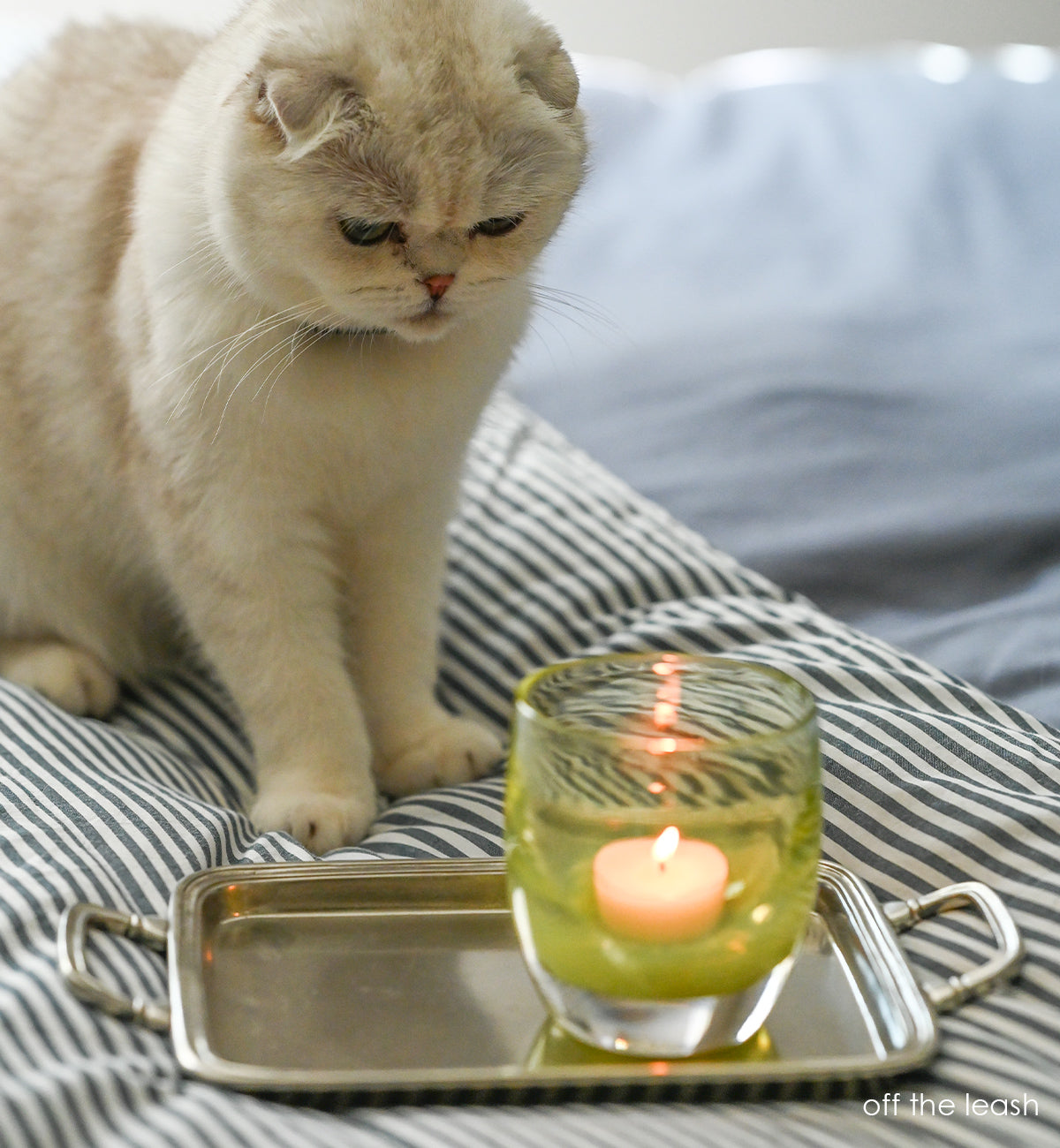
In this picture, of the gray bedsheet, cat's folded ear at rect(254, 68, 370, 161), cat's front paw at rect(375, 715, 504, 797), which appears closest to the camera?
cat's folded ear at rect(254, 68, 370, 161)

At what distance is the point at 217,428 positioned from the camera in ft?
3.24

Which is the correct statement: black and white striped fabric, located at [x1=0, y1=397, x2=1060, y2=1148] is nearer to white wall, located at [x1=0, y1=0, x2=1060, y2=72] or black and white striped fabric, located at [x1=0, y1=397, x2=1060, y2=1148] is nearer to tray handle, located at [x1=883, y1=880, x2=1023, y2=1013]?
tray handle, located at [x1=883, y1=880, x2=1023, y2=1013]

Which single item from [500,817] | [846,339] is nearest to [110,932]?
[500,817]

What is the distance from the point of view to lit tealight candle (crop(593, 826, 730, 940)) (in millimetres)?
602

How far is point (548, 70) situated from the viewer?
94 cm

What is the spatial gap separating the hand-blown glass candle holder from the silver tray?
0.03m

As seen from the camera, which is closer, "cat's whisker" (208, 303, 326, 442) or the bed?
the bed

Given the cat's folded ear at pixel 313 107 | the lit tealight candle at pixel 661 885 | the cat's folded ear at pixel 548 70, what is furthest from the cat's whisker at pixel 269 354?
the lit tealight candle at pixel 661 885

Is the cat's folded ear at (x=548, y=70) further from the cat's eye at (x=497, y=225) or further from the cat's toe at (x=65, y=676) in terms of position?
the cat's toe at (x=65, y=676)

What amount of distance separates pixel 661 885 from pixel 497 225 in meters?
0.49

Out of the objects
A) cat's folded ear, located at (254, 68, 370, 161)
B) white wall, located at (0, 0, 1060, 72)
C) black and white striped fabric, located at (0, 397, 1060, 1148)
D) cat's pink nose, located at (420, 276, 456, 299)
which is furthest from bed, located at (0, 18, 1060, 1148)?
white wall, located at (0, 0, 1060, 72)

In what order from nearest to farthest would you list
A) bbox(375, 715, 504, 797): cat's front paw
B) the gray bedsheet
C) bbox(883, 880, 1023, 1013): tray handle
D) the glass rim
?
the glass rim → bbox(883, 880, 1023, 1013): tray handle → bbox(375, 715, 504, 797): cat's front paw → the gray bedsheet

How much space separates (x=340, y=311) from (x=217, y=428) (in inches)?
5.8

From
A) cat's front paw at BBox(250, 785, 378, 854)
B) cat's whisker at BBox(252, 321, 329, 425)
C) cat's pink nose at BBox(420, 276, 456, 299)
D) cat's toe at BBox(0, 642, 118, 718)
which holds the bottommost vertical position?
cat's toe at BBox(0, 642, 118, 718)
